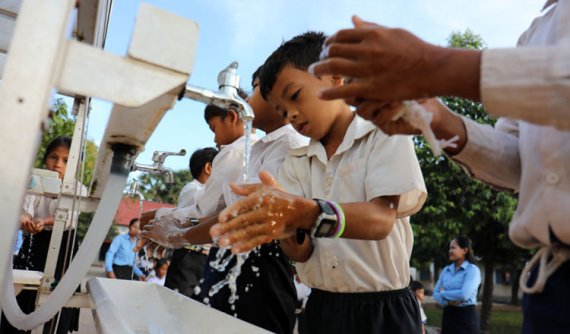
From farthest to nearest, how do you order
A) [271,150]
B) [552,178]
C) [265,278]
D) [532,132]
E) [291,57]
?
[271,150], [265,278], [291,57], [532,132], [552,178]

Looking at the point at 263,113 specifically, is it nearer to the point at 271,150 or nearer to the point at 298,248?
the point at 271,150

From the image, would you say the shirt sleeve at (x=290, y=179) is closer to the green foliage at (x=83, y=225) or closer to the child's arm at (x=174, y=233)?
the child's arm at (x=174, y=233)

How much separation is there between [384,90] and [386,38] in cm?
9

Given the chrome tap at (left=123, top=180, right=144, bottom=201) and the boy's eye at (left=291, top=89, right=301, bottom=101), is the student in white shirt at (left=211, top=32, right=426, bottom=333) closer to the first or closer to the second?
the boy's eye at (left=291, top=89, right=301, bottom=101)

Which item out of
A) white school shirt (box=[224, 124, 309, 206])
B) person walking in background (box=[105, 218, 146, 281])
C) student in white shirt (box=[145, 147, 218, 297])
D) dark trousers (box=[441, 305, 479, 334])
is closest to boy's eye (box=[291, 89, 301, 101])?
white school shirt (box=[224, 124, 309, 206])

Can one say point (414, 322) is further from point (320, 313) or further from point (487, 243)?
point (487, 243)

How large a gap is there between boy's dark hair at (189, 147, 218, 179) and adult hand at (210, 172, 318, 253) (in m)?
2.67

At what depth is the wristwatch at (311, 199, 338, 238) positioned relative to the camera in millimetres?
1361

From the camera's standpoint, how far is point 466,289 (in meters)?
6.24

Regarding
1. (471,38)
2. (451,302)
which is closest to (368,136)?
(451,302)

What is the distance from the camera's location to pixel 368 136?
1698 millimetres

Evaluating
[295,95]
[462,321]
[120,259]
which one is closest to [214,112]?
[295,95]

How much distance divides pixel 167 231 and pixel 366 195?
4.57ft

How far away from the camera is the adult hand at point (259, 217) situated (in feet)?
3.96
